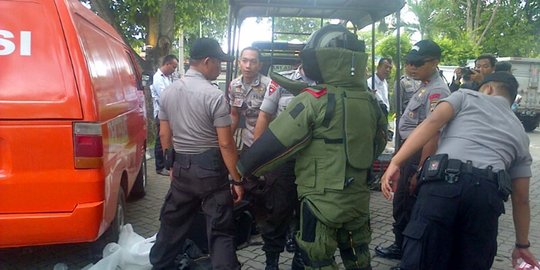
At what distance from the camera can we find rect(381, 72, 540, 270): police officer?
2350 millimetres

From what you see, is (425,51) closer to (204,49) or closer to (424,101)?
(424,101)

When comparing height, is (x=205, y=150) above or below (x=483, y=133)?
below

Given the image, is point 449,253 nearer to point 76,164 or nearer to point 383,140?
point 383,140

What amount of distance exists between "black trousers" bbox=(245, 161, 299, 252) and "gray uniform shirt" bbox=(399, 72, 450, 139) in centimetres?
112

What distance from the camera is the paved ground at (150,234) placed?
3.77 metres

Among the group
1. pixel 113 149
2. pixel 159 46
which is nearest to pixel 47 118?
pixel 113 149

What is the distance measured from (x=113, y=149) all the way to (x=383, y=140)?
74.2 inches

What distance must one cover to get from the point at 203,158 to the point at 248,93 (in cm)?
129

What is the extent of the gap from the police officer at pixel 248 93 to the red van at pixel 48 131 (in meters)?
1.45

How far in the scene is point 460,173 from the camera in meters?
2.35

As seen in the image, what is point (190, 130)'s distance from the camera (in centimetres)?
307

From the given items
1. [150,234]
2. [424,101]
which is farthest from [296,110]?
[150,234]

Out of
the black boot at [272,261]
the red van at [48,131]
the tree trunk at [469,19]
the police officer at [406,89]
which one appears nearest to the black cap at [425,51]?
the police officer at [406,89]

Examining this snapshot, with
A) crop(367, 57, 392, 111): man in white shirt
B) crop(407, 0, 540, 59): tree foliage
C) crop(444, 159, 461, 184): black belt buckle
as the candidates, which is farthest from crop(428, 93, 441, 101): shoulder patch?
crop(407, 0, 540, 59): tree foliage
